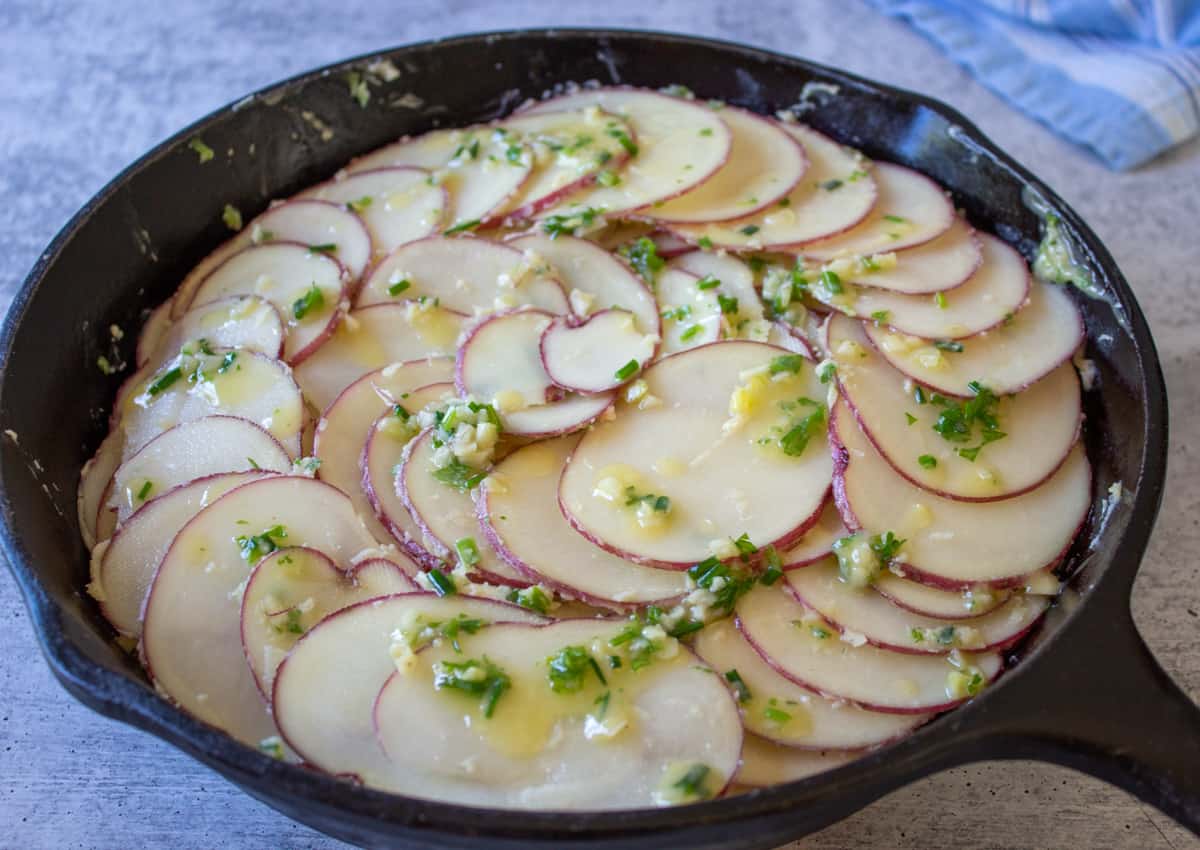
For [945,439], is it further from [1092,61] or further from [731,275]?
[1092,61]

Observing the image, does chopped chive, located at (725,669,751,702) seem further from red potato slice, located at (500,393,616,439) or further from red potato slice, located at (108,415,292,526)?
red potato slice, located at (108,415,292,526)

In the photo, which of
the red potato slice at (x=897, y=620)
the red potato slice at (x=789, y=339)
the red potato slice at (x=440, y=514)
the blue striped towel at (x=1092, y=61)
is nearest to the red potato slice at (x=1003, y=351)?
the red potato slice at (x=789, y=339)

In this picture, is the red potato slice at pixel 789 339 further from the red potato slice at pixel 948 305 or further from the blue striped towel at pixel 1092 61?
the blue striped towel at pixel 1092 61

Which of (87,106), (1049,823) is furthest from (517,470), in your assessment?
(87,106)

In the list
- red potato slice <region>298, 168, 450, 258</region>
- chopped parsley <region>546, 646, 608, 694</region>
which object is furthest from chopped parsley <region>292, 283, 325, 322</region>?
chopped parsley <region>546, 646, 608, 694</region>

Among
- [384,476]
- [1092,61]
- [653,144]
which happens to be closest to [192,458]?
[384,476]

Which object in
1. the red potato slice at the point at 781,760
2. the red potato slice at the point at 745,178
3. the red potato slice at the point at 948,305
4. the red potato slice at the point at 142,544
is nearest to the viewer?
the red potato slice at the point at 781,760
